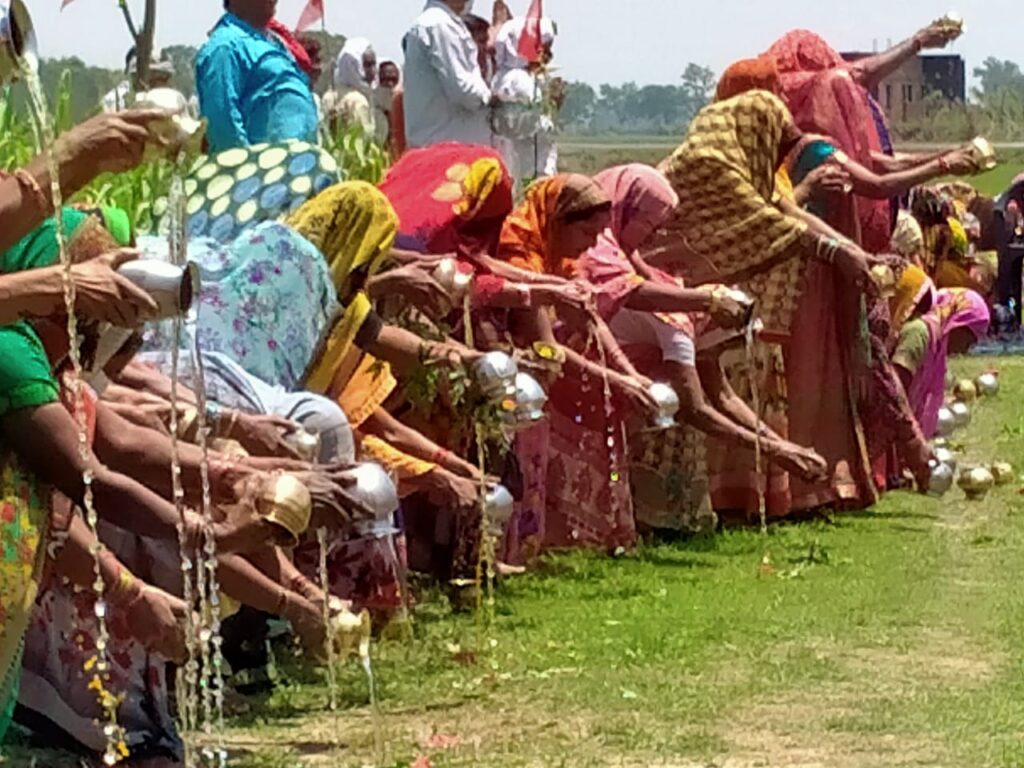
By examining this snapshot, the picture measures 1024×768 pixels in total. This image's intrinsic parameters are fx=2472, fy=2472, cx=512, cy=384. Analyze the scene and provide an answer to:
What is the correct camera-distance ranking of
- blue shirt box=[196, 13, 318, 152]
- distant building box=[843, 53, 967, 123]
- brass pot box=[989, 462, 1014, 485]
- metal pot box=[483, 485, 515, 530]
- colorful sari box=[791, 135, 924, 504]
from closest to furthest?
metal pot box=[483, 485, 515, 530], blue shirt box=[196, 13, 318, 152], colorful sari box=[791, 135, 924, 504], brass pot box=[989, 462, 1014, 485], distant building box=[843, 53, 967, 123]

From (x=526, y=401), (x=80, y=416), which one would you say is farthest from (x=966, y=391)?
(x=80, y=416)

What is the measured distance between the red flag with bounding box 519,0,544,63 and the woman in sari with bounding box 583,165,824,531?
4515 mm

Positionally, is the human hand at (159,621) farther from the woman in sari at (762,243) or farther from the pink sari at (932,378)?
the pink sari at (932,378)

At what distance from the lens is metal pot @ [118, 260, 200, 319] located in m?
3.92

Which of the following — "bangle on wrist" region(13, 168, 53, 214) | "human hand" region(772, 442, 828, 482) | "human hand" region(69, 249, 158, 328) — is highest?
"bangle on wrist" region(13, 168, 53, 214)

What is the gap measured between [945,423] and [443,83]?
2.80 metres

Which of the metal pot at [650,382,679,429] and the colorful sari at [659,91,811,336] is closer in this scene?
the metal pot at [650,382,679,429]

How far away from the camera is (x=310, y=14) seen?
14.3m

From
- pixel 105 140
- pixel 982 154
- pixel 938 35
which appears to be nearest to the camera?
pixel 105 140

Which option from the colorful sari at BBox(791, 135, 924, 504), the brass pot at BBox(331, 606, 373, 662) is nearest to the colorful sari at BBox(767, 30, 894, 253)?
the colorful sari at BBox(791, 135, 924, 504)

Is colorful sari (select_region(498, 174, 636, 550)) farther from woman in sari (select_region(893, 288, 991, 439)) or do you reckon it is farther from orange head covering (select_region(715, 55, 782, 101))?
woman in sari (select_region(893, 288, 991, 439))

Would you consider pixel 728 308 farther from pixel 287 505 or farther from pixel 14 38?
pixel 14 38

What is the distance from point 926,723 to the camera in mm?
6086

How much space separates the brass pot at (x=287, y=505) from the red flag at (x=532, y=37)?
9.54 m
